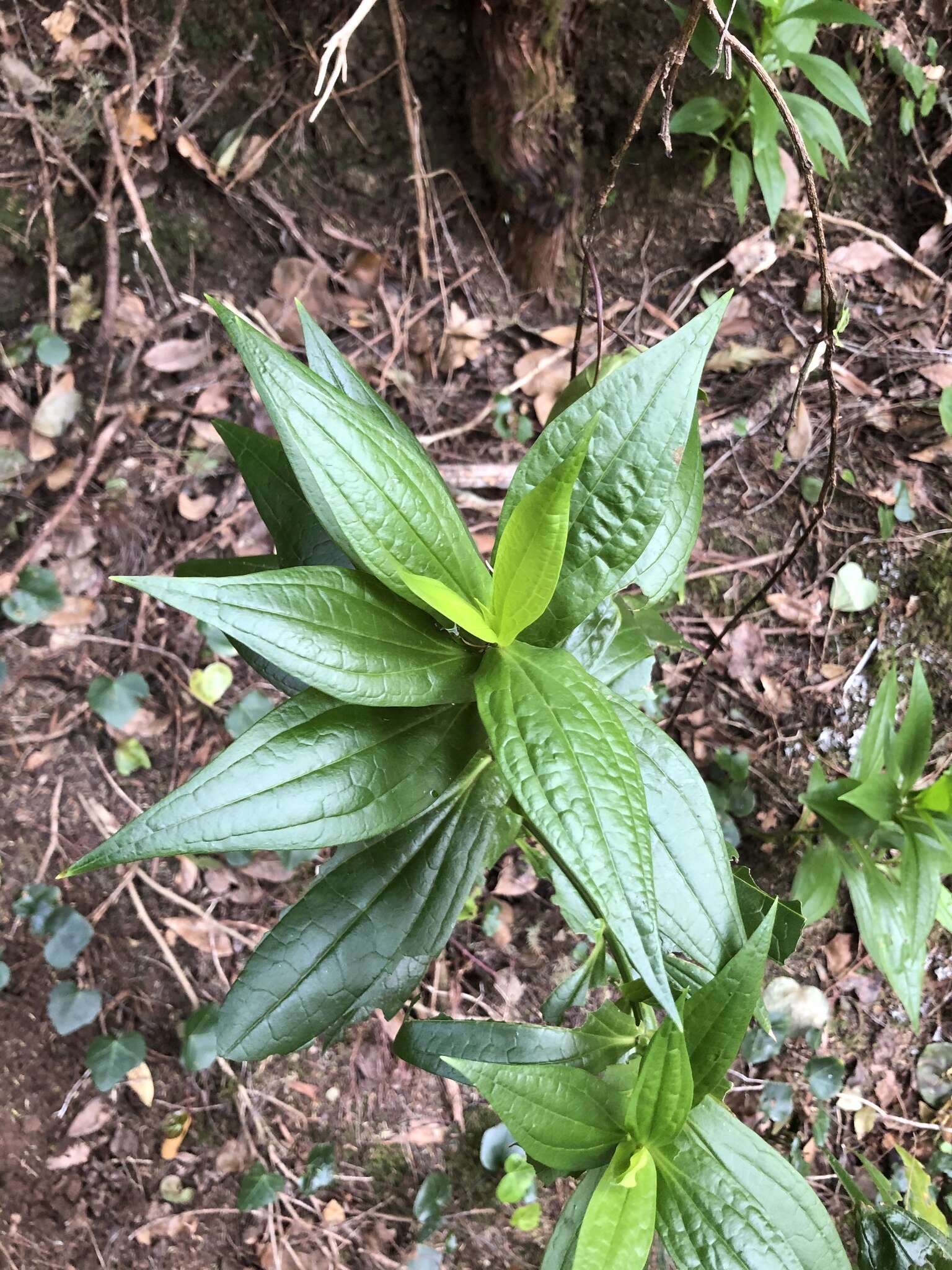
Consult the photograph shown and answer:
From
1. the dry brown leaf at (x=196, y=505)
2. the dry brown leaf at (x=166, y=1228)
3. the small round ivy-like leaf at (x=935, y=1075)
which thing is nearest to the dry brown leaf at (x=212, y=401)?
the dry brown leaf at (x=196, y=505)

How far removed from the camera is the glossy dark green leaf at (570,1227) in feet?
3.28

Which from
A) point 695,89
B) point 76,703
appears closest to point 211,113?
point 695,89

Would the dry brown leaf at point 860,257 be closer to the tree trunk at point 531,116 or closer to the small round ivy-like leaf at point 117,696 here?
the tree trunk at point 531,116

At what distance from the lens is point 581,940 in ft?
6.89

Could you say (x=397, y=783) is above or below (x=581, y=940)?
Answer: above

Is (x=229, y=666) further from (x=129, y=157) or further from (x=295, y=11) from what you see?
(x=295, y=11)

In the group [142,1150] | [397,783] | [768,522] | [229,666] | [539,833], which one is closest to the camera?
[539,833]

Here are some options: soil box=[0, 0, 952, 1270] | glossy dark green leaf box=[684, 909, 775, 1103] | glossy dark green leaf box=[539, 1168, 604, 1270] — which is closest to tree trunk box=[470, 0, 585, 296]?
soil box=[0, 0, 952, 1270]

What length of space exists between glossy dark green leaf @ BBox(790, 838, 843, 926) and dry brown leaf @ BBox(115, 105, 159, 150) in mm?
2552

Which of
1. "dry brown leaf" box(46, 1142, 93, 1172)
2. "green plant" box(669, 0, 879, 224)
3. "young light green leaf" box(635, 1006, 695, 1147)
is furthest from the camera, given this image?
"dry brown leaf" box(46, 1142, 93, 1172)

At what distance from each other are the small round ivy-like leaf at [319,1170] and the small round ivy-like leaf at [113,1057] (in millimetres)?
497

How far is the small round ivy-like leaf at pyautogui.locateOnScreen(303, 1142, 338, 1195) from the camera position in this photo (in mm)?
1957

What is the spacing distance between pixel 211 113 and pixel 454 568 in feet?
6.57

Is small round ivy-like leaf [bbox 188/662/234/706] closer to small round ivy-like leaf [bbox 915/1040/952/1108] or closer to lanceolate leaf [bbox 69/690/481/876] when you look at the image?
lanceolate leaf [bbox 69/690/481/876]
